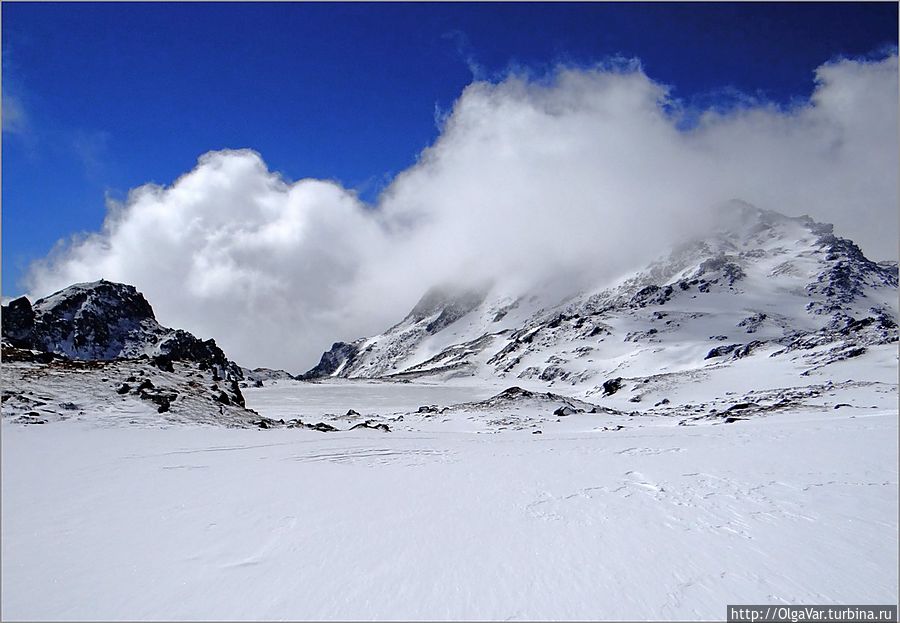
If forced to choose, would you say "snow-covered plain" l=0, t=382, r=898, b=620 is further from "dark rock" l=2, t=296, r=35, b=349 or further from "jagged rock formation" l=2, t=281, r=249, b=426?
"dark rock" l=2, t=296, r=35, b=349

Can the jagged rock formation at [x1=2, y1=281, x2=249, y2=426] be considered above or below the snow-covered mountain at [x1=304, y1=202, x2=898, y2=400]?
below

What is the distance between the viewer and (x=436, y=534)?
6.59 metres

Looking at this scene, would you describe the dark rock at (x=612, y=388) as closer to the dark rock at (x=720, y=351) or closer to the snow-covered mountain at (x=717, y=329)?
the snow-covered mountain at (x=717, y=329)

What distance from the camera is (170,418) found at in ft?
56.7

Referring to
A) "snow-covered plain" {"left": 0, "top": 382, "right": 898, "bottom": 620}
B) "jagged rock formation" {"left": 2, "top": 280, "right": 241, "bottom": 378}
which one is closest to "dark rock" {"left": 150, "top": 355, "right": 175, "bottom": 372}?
"snow-covered plain" {"left": 0, "top": 382, "right": 898, "bottom": 620}

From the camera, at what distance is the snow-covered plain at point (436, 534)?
4.86m

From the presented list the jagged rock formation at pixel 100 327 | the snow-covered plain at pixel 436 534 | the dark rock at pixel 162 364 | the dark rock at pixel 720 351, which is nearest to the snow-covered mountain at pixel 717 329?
the dark rock at pixel 720 351

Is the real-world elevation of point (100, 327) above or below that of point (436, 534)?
above

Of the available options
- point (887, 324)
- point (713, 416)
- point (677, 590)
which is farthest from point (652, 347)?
point (677, 590)

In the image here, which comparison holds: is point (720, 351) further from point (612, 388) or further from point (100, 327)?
point (100, 327)

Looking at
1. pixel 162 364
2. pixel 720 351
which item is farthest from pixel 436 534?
pixel 720 351

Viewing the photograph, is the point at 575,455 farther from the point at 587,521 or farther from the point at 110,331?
the point at 110,331

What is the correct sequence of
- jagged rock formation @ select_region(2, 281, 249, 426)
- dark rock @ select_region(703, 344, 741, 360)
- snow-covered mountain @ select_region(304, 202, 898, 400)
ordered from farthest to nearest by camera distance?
dark rock @ select_region(703, 344, 741, 360), snow-covered mountain @ select_region(304, 202, 898, 400), jagged rock formation @ select_region(2, 281, 249, 426)

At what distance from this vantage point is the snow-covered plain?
4855 millimetres
